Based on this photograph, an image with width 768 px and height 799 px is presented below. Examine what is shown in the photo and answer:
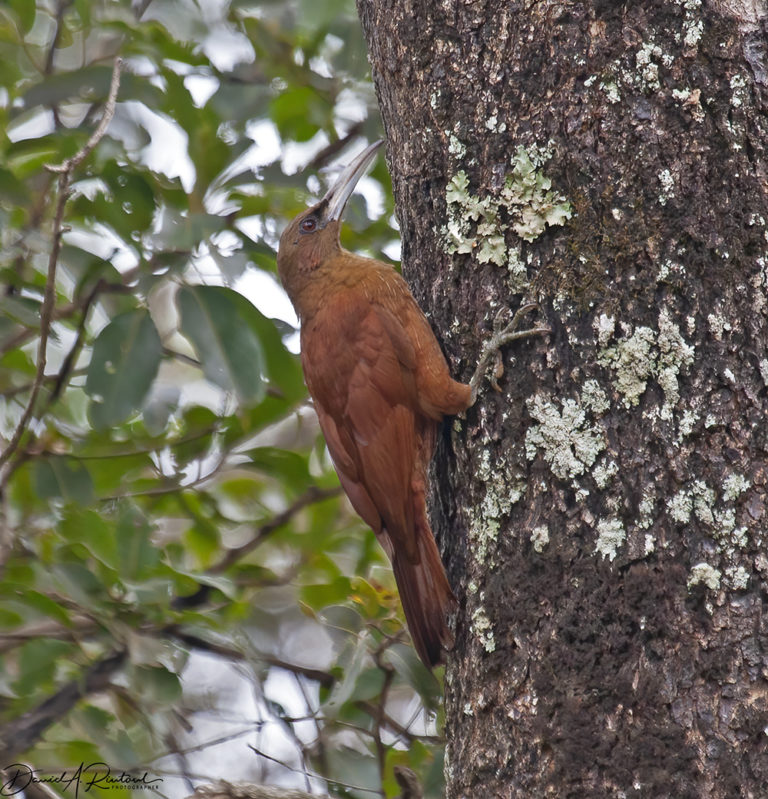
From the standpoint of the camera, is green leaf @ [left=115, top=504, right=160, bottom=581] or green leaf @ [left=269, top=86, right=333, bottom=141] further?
green leaf @ [left=269, top=86, right=333, bottom=141]

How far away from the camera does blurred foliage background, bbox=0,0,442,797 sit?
2.99 m

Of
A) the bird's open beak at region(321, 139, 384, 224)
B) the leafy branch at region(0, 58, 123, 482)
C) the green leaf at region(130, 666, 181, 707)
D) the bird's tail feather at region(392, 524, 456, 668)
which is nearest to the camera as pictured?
the bird's tail feather at region(392, 524, 456, 668)

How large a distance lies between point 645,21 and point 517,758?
57.1 inches

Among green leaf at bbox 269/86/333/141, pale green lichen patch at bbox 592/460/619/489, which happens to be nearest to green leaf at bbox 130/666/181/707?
pale green lichen patch at bbox 592/460/619/489

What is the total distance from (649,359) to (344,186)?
5.71 ft

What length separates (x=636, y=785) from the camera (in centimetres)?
177

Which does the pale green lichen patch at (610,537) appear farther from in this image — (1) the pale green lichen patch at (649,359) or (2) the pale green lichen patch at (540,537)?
(1) the pale green lichen patch at (649,359)

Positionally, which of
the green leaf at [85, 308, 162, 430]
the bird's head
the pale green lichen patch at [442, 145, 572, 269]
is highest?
the bird's head

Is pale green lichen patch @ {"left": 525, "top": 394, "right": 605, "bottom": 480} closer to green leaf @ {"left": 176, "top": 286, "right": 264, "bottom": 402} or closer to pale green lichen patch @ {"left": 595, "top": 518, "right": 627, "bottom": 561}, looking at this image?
pale green lichen patch @ {"left": 595, "top": 518, "right": 627, "bottom": 561}

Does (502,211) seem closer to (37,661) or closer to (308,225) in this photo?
(308,225)

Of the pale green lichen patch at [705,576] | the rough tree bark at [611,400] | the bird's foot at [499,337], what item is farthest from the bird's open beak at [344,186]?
the pale green lichen patch at [705,576]

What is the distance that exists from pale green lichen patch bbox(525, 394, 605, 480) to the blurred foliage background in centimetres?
98

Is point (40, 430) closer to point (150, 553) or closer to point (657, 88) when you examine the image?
point (150, 553)

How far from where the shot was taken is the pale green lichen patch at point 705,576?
1.79 meters
